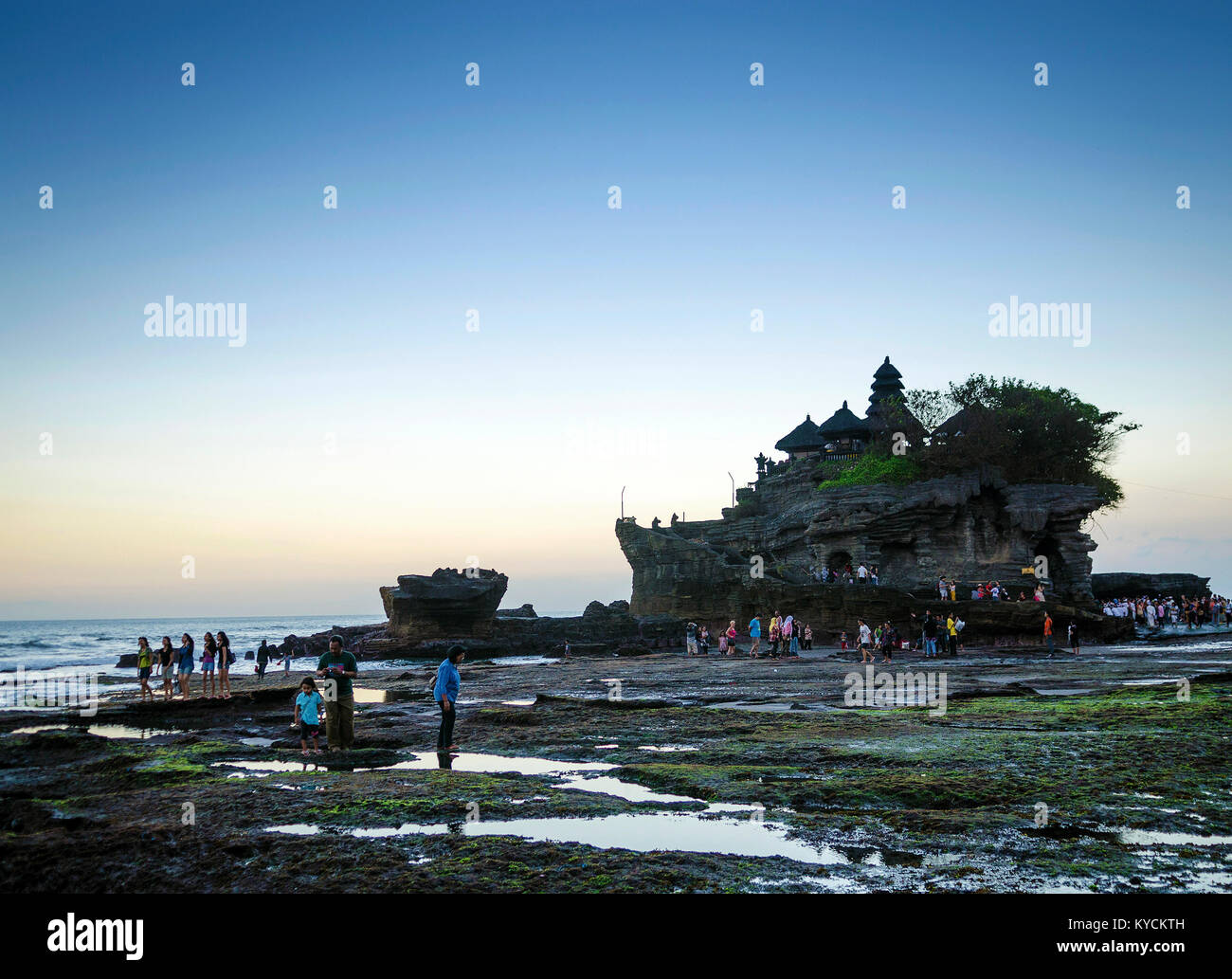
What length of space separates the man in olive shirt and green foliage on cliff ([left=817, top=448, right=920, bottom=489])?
43.9 metres

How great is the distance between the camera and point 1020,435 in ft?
176

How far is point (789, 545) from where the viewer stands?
57.9m

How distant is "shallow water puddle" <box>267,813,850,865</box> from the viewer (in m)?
6.27

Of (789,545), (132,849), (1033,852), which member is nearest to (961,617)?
(789,545)

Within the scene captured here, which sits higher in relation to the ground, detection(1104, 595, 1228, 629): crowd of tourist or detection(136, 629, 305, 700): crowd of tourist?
detection(136, 629, 305, 700): crowd of tourist

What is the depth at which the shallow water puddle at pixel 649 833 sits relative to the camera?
247 inches

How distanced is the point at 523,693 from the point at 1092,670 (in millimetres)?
14942

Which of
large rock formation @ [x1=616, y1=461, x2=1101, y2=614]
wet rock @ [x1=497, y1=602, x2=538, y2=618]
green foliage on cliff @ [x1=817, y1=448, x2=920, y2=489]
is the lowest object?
wet rock @ [x1=497, y1=602, x2=538, y2=618]

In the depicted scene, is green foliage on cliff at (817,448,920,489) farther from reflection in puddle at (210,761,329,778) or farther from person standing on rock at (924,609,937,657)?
reflection in puddle at (210,761,329,778)

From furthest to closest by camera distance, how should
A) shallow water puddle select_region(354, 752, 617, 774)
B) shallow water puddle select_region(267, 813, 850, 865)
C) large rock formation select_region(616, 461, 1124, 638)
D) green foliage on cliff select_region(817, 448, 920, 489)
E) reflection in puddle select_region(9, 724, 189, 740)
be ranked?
green foliage on cliff select_region(817, 448, 920, 489)
large rock formation select_region(616, 461, 1124, 638)
reflection in puddle select_region(9, 724, 189, 740)
shallow water puddle select_region(354, 752, 617, 774)
shallow water puddle select_region(267, 813, 850, 865)

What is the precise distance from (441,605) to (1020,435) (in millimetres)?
41898

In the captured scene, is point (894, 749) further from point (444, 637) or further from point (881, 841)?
point (444, 637)

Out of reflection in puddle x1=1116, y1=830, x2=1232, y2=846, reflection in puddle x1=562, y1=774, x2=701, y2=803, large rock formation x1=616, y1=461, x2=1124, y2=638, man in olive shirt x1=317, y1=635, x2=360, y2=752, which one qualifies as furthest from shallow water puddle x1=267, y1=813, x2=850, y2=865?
large rock formation x1=616, y1=461, x2=1124, y2=638

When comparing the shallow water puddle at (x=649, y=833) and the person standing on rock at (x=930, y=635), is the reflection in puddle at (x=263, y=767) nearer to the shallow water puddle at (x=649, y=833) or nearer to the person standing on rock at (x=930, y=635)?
the shallow water puddle at (x=649, y=833)
